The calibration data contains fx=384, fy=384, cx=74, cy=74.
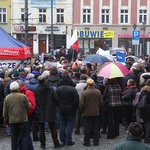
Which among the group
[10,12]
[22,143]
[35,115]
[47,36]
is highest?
[10,12]

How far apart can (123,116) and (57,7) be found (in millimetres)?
36124

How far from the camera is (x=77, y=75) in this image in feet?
35.5

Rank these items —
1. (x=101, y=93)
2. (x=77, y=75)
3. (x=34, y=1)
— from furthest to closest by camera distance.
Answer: (x=34, y=1) < (x=77, y=75) < (x=101, y=93)

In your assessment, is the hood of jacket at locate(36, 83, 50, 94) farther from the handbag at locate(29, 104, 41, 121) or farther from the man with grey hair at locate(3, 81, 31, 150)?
the man with grey hair at locate(3, 81, 31, 150)

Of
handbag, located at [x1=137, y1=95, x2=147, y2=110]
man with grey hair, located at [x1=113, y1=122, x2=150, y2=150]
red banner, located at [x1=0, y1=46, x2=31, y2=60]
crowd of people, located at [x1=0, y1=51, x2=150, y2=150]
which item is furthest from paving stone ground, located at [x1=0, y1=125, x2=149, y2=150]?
man with grey hair, located at [x1=113, y1=122, x2=150, y2=150]

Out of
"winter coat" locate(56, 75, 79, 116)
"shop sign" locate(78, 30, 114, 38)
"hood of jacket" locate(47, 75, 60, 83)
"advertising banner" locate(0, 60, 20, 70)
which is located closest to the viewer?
"winter coat" locate(56, 75, 79, 116)

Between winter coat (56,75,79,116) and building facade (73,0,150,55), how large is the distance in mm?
37432

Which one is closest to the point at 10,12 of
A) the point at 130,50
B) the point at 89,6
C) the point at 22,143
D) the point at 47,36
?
the point at 47,36

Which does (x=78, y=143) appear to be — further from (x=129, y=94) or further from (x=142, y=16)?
(x=142, y=16)

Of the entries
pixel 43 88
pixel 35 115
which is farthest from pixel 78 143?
pixel 43 88

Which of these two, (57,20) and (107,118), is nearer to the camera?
(107,118)

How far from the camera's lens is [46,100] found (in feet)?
29.1

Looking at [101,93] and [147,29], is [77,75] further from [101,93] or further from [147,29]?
[147,29]

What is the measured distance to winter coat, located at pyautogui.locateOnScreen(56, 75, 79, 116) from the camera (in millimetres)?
9055
